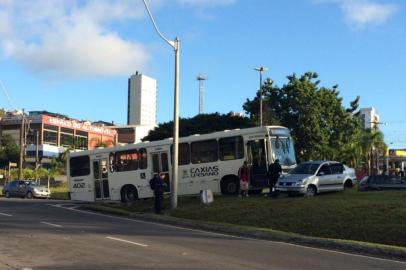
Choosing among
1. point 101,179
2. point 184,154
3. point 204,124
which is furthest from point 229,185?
point 204,124

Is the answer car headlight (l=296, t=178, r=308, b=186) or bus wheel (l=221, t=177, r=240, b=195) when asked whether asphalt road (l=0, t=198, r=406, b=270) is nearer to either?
car headlight (l=296, t=178, r=308, b=186)

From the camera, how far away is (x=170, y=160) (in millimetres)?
28828

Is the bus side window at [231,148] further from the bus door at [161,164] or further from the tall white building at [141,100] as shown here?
the tall white building at [141,100]

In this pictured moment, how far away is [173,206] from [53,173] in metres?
50.9

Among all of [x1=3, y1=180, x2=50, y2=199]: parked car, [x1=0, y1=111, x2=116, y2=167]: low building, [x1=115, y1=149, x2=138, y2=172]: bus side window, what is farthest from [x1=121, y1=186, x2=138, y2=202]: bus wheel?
[x1=0, y1=111, x2=116, y2=167]: low building

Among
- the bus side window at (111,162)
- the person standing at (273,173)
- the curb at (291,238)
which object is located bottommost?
the curb at (291,238)

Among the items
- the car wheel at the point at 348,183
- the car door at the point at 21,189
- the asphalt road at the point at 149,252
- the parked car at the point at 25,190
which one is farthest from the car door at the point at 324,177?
the car door at the point at 21,189

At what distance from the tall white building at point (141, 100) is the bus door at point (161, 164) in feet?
287

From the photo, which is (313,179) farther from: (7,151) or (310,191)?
(7,151)

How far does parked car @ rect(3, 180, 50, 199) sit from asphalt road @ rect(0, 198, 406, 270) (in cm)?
3099

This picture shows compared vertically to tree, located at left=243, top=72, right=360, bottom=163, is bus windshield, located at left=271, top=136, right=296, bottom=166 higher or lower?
lower

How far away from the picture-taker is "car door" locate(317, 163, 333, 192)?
84.2ft

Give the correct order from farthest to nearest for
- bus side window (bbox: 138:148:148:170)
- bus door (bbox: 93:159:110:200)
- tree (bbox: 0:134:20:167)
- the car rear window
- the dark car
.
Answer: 1. tree (bbox: 0:134:20:167)
2. the dark car
3. bus door (bbox: 93:159:110:200)
4. bus side window (bbox: 138:148:148:170)
5. the car rear window

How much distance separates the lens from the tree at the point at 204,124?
200ft
